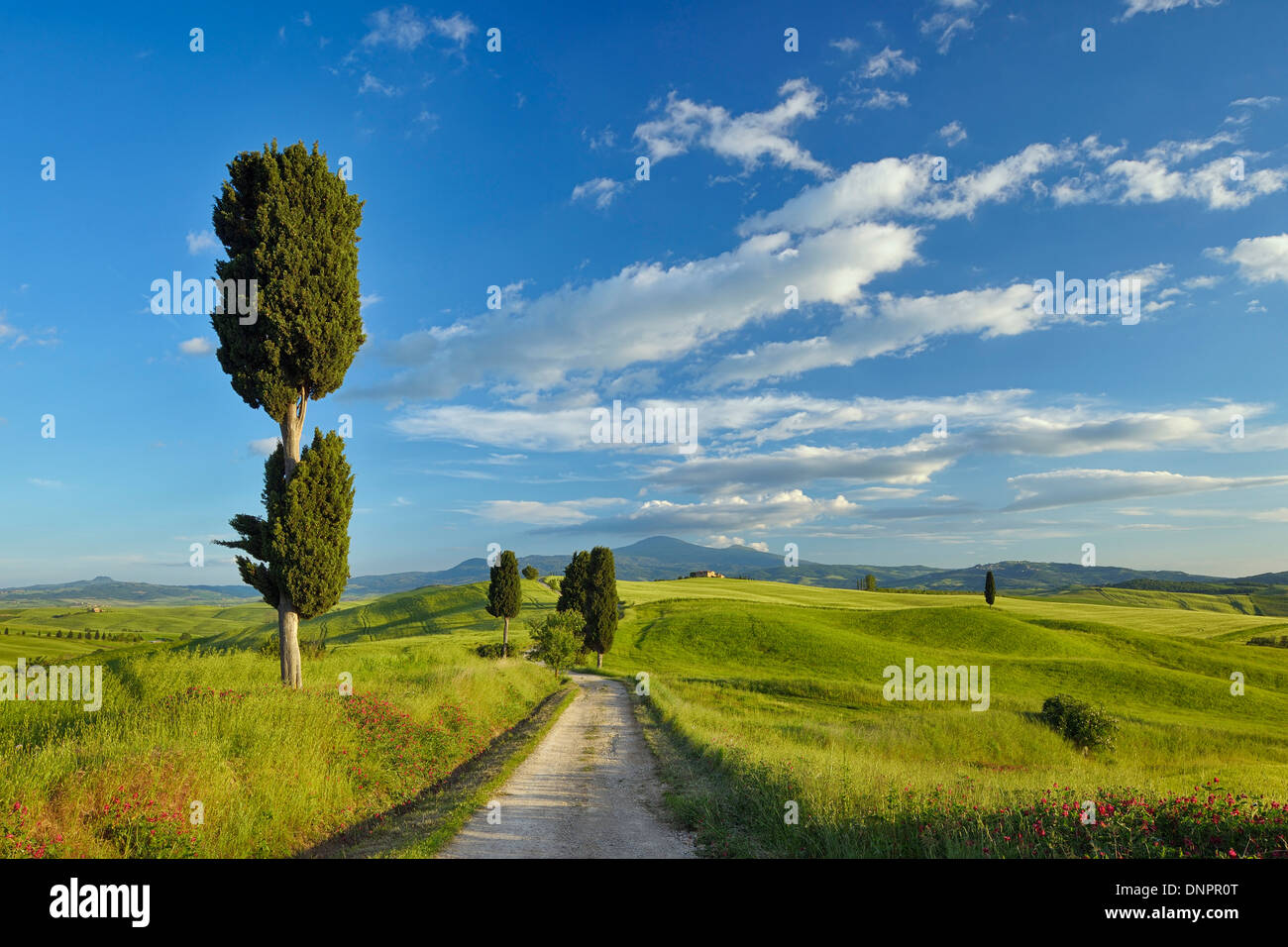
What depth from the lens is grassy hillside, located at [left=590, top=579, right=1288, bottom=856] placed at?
9094 millimetres

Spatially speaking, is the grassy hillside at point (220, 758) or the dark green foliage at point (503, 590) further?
the dark green foliage at point (503, 590)

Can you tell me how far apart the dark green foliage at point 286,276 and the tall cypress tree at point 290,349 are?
0.03 metres

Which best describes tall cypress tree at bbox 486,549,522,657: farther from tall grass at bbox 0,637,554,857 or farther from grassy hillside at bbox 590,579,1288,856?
tall grass at bbox 0,637,554,857

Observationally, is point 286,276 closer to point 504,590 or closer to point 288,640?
point 288,640

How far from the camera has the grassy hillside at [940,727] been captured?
9094 mm

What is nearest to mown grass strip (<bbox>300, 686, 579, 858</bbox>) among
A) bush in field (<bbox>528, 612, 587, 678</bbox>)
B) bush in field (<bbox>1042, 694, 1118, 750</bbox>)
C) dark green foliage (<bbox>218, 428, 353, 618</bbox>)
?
dark green foliage (<bbox>218, 428, 353, 618</bbox>)

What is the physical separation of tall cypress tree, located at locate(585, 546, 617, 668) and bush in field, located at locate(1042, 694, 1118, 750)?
37.5 metres

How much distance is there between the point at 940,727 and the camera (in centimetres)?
3309

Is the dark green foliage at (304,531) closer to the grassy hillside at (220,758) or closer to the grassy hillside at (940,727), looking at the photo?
the grassy hillside at (220,758)

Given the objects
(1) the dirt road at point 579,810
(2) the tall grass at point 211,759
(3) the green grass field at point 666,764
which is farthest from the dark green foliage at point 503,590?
(2) the tall grass at point 211,759

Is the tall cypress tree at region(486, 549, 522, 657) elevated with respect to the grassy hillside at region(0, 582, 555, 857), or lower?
lower
